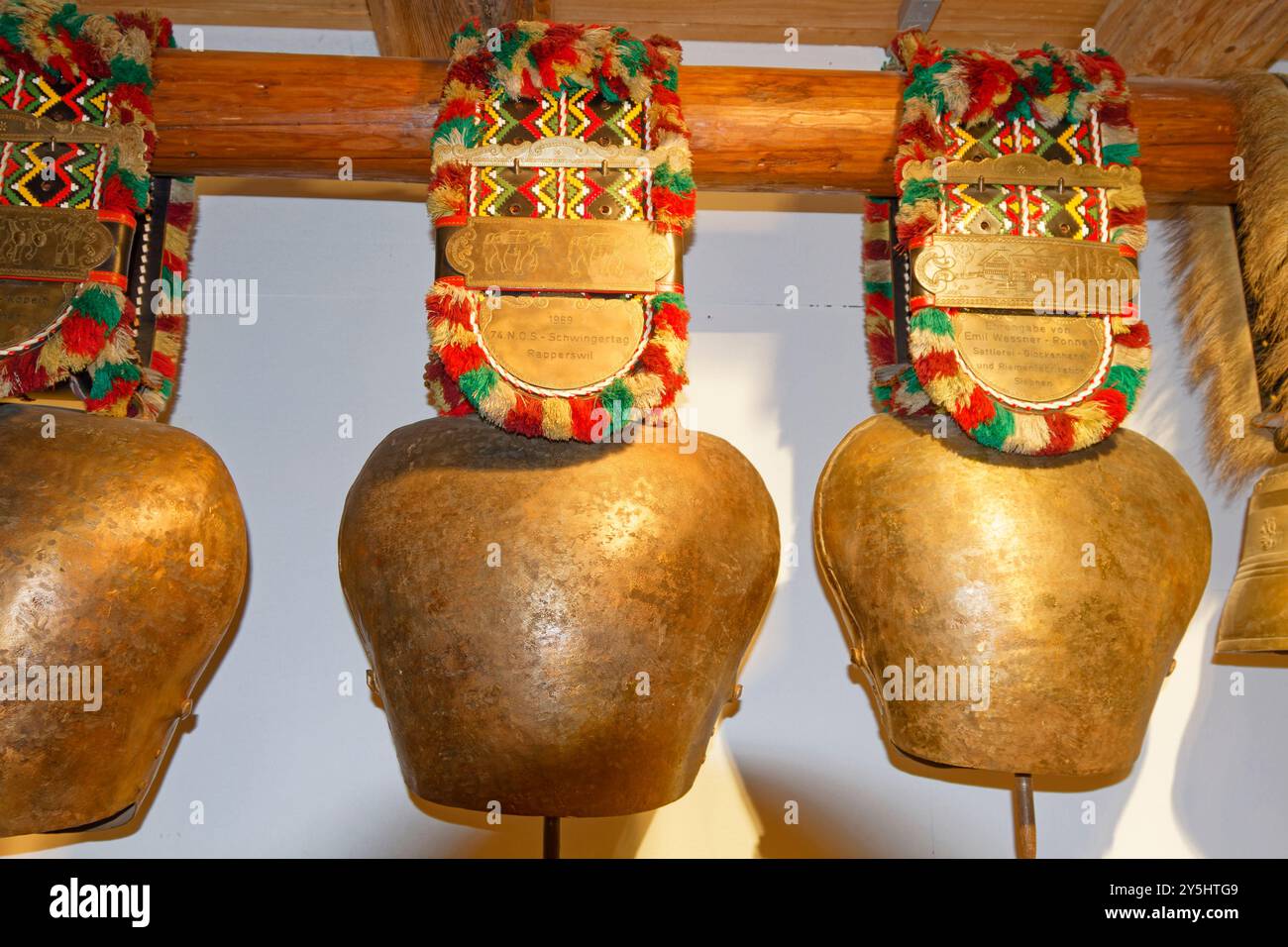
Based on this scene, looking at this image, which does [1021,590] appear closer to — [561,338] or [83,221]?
[561,338]

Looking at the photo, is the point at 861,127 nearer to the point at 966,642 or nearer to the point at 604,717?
the point at 966,642

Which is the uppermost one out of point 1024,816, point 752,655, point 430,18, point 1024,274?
point 430,18

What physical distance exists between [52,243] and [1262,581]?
71.3 inches

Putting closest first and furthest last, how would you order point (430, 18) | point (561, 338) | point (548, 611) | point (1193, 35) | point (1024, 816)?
point (548, 611) → point (561, 338) → point (1024, 816) → point (430, 18) → point (1193, 35)

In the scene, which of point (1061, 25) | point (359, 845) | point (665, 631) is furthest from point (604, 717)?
point (1061, 25)

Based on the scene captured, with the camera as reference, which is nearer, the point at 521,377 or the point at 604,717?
the point at 604,717

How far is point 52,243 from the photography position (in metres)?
1.45

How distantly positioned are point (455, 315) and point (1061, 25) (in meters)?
1.31

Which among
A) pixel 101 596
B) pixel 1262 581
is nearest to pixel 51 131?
pixel 101 596

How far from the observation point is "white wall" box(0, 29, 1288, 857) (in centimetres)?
172

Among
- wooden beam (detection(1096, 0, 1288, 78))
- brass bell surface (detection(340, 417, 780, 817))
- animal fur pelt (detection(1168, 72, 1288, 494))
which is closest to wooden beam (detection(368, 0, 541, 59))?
brass bell surface (detection(340, 417, 780, 817))

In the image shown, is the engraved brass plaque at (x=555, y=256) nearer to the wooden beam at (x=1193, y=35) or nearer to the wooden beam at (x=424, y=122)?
the wooden beam at (x=424, y=122)
